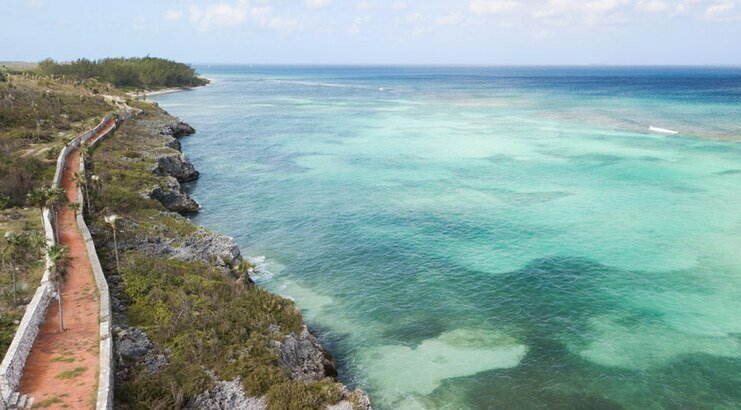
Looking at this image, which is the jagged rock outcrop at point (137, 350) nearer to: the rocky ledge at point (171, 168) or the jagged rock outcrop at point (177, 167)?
the rocky ledge at point (171, 168)

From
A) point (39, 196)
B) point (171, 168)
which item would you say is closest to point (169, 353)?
point (39, 196)

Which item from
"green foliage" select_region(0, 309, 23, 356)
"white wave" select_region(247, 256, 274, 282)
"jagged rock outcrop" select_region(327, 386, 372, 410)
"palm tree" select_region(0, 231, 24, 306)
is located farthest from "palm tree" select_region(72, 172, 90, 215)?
"jagged rock outcrop" select_region(327, 386, 372, 410)

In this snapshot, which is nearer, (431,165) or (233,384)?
(233,384)

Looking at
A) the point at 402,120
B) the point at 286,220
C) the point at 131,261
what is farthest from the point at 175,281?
the point at 402,120

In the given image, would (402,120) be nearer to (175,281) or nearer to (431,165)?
(431,165)

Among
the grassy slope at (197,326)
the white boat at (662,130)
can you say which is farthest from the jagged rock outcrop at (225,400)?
the white boat at (662,130)

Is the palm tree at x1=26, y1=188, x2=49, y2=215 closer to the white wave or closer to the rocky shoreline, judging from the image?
the rocky shoreline
